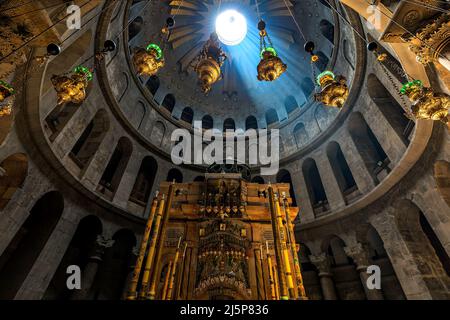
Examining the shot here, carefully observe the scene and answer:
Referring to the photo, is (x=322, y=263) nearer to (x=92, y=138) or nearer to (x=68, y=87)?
(x=68, y=87)

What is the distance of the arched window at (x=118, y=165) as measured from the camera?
1234 cm

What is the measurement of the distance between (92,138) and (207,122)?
908 cm

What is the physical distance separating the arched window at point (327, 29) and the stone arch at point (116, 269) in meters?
15.4

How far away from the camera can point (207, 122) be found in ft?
63.6

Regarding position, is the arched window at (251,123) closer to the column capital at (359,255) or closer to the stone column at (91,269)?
the column capital at (359,255)

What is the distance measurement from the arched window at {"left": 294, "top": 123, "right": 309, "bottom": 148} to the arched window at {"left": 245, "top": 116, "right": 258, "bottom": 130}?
366 centimetres

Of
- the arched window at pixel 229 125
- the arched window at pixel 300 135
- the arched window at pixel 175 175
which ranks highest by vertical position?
the arched window at pixel 229 125

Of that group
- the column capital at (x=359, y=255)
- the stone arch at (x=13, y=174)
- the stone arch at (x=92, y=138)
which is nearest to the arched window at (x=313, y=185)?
the column capital at (x=359, y=255)

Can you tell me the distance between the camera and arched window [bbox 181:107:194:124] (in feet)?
61.0

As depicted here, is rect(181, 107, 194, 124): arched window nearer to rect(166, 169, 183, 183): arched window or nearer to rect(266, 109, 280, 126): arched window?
rect(166, 169, 183, 183): arched window

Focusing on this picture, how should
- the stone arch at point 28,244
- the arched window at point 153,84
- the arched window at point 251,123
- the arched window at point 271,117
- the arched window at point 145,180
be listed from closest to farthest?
the stone arch at point 28,244
the arched window at point 145,180
the arched window at point 153,84
the arched window at point 271,117
the arched window at point 251,123
